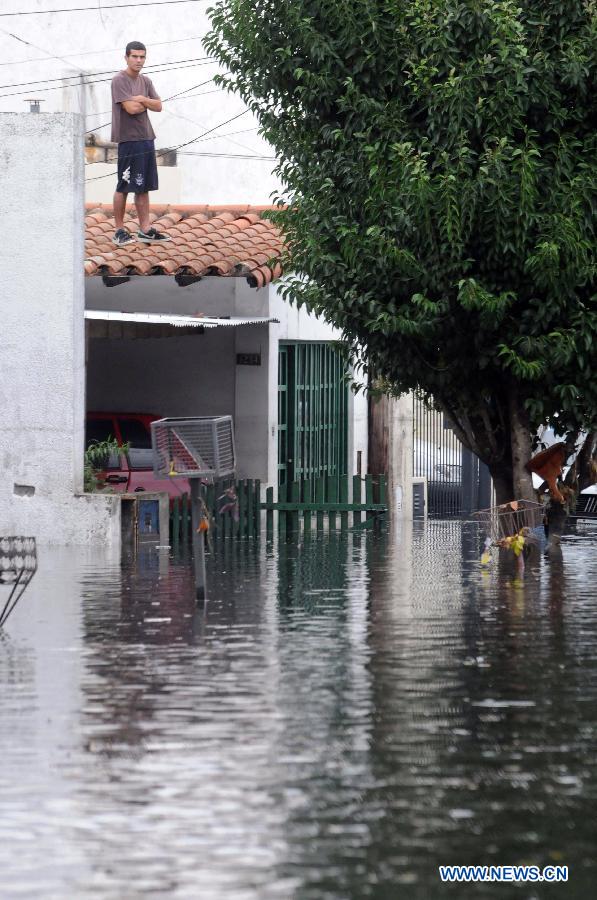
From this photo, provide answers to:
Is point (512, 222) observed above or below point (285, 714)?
above

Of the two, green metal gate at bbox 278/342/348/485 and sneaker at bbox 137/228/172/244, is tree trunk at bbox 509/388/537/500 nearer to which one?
green metal gate at bbox 278/342/348/485

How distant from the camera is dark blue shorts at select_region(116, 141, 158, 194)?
21547 mm

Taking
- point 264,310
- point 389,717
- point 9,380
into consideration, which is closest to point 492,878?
point 389,717

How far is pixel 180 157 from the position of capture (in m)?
31.3

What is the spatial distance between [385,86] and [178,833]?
12.0m

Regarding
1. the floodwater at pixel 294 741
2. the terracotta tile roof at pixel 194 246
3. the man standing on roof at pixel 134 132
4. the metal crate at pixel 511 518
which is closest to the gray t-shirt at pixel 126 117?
the man standing on roof at pixel 134 132

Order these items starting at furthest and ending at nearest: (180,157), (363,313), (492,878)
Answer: (180,157) < (363,313) < (492,878)

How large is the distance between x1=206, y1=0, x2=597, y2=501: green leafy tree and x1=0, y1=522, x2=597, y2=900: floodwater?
324 cm

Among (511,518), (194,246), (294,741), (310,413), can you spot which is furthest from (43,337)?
(294,741)

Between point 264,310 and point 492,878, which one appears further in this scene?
point 264,310

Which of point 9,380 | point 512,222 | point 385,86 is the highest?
point 385,86

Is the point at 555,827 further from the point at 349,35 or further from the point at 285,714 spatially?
the point at 349,35

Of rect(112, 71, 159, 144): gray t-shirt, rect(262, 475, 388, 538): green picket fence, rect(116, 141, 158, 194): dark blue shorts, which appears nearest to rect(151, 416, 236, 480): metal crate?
rect(262, 475, 388, 538): green picket fence

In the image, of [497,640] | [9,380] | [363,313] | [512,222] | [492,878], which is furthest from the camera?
[9,380]
